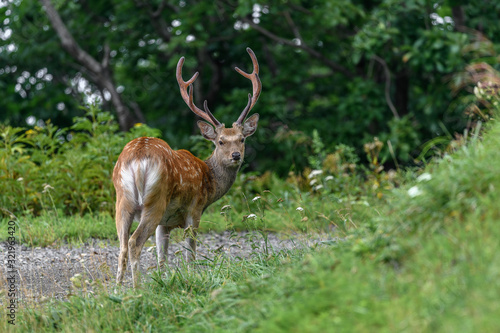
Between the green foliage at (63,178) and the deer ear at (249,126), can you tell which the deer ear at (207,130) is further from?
the green foliage at (63,178)

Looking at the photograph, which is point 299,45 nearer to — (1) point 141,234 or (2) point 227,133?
(2) point 227,133

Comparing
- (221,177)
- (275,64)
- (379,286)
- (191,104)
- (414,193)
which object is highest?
(414,193)

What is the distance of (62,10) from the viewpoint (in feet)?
44.8

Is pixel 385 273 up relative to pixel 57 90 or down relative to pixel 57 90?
up

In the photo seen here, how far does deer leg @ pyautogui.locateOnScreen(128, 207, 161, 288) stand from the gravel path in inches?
4.4

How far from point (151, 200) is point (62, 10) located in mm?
10000

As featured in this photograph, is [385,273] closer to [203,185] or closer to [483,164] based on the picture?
[483,164]

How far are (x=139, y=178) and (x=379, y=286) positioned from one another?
8.25 feet

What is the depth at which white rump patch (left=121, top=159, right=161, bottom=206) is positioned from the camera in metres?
4.94

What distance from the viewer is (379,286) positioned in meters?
2.97

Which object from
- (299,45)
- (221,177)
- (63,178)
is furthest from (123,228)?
(299,45)

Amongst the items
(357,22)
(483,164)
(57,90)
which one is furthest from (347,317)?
(57,90)

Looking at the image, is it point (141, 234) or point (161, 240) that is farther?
point (161, 240)

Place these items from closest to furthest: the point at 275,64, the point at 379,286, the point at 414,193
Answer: the point at 379,286, the point at 414,193, the point at 275,64
